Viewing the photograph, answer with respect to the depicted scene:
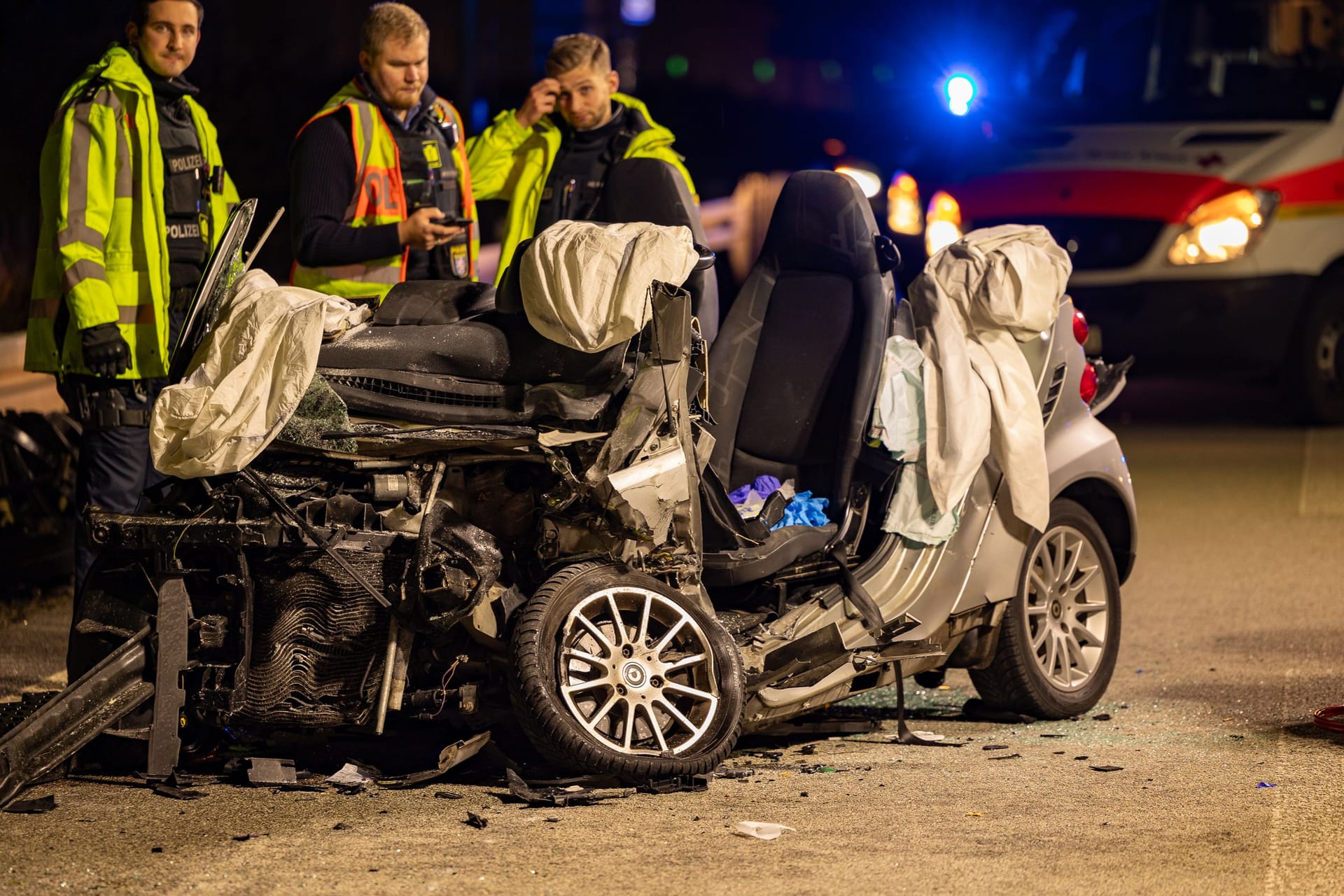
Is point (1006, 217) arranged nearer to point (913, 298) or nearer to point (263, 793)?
point (913, 298)

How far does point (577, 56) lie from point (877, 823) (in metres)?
4.01

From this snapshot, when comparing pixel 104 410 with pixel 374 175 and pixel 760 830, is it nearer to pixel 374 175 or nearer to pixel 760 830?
pixel 374 175

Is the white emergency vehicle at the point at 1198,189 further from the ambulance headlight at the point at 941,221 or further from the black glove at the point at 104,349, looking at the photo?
the black glove at the point at 104,349

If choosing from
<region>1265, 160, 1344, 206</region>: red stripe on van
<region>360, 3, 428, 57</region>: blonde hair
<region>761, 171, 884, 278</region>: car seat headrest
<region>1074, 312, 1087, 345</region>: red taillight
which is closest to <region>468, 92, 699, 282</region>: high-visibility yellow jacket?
<region>360, 3, 428, 57</region>: blonde hair

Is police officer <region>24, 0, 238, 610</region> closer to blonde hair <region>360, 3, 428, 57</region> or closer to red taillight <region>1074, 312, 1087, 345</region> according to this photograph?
blonde hair <region>360, 3, 428, 57</region>

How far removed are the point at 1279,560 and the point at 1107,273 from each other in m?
3.98

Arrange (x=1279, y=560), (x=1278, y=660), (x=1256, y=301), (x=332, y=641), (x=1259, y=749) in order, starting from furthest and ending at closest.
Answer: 1. (x=1256, y=301)
2. (x=1279, y=560)
3. (x=1278, y=660)
4. (x=1259, y=749)
5. (x=332, y=641)

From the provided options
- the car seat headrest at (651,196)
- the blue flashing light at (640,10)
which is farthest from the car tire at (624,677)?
the blue flashing light at (640,10)

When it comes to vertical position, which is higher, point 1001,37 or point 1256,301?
point 1001,37

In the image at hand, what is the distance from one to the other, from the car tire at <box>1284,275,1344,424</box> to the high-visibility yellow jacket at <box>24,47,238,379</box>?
8.27m

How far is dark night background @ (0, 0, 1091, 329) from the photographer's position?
48.4 feet

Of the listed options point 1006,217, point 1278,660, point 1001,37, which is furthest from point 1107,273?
point 1278,660

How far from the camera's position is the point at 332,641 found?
5.48 m

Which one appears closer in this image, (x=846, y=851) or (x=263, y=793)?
(x=846, y=851)
